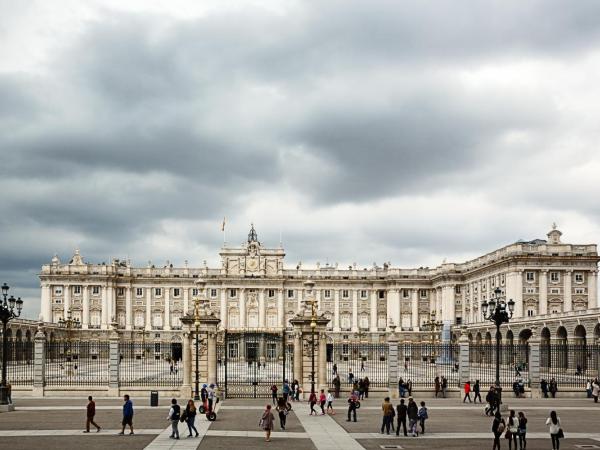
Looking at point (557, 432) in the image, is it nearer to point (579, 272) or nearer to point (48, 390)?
point (48, 390)

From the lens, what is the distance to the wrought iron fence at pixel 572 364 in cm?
5174

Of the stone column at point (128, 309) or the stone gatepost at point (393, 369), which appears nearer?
the stone gatepost at point (393, 369)

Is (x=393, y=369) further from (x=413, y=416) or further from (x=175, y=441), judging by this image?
(x=175, y=441)

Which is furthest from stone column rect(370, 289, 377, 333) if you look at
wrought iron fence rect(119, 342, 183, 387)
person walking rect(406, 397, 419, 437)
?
person walking rect(406, 397, 419, 437)

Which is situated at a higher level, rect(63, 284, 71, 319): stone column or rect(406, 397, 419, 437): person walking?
rect(63, 284, 71, 319): stone column

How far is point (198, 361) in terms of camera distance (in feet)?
150

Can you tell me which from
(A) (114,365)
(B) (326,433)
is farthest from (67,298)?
(B) (326,433)

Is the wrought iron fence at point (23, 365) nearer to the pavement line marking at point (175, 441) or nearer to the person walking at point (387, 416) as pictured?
the pavement line marking at point (175, 441)

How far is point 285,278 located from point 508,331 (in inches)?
2170

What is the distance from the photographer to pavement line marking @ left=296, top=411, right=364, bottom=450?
27219 mm

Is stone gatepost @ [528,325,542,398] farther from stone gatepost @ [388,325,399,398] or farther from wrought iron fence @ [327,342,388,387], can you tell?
wrought iron fence @ [327,342,388,387]

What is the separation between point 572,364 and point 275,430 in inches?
2164

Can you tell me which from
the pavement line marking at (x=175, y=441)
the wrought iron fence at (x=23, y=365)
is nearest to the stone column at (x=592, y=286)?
the wrought iron fence at (x=23, y=365)

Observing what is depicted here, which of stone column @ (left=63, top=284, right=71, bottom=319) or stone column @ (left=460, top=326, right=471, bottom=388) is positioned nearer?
stone column @ (left=460, top=326, right=471, bottom=388)
